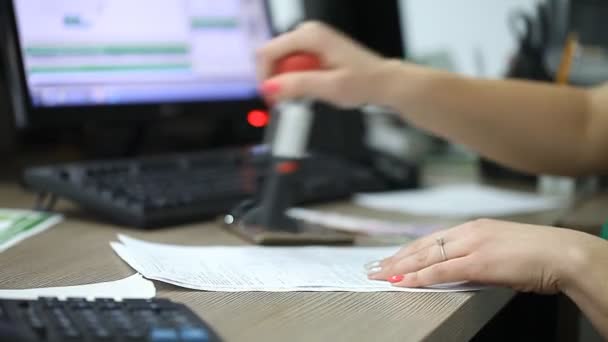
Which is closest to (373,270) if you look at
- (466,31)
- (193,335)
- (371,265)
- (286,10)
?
(371,265)

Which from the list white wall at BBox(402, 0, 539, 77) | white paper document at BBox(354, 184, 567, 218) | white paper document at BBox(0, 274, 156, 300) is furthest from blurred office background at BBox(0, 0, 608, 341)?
white paper document at BBox(0, 274, 156, 300)

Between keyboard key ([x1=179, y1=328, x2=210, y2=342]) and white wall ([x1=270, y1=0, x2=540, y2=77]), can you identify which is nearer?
keyboard key ([x1=179, y1=328, x2=210, y2=342])

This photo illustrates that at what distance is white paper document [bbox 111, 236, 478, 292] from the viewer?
0.53m

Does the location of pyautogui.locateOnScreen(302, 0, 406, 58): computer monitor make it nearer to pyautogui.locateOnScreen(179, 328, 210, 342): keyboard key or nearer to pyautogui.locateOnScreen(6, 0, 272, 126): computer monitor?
pyautogui.locateOnScreen(6, 0, 272, 126): computer monitor

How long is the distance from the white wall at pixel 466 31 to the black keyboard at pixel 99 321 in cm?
124

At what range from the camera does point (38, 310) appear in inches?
15.7

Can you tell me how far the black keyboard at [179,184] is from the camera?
741 mm

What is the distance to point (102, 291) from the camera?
1.62 ft

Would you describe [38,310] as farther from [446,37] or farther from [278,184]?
[446,37]

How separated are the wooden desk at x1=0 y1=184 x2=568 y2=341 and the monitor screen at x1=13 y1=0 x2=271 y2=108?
0.93 ft

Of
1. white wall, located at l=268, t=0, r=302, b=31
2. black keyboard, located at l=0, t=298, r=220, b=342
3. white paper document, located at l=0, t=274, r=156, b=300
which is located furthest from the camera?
white wall, located at l=268, t=0, r=302, b=31

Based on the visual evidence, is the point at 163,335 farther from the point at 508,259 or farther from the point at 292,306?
the point at 508,259

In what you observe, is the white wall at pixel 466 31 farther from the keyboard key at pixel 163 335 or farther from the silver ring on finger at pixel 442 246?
the keyboard key at pixel 163 335

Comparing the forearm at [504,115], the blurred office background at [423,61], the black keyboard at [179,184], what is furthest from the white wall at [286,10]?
the forearm at [504,115]
